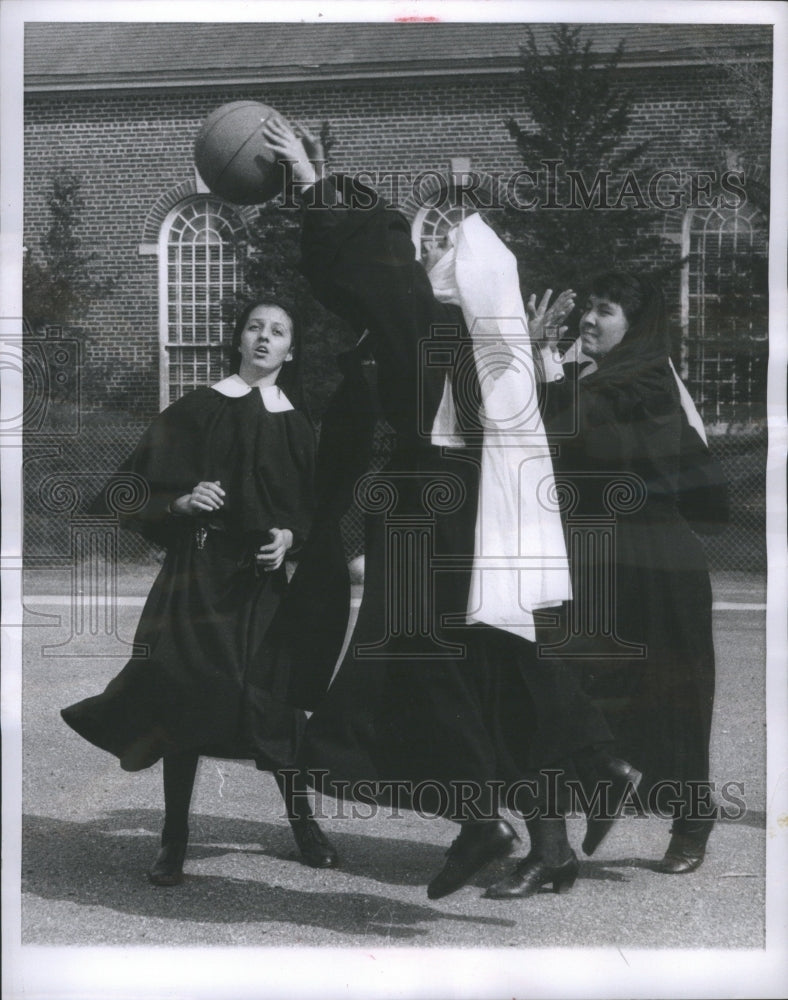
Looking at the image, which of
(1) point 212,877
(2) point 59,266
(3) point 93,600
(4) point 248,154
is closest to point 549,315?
(4) point 248,154

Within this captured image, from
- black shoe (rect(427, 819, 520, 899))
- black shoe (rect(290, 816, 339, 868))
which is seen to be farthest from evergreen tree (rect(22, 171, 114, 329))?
black shoe (rect(427, 819, 520, 899))

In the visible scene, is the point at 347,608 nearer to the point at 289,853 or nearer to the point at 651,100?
the point at 289,853

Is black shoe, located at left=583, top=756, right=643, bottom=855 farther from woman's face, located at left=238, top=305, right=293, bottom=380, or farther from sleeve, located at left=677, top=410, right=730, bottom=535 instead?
woman's face, located at left=238, top=305, right=293, bottom=380

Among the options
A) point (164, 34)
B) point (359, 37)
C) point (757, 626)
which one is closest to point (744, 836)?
point (757, 626)

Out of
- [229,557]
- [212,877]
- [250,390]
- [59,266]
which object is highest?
[59,266]

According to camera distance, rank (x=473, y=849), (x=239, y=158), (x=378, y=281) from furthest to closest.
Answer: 1. (x=473, y=849)
2. (x=378, y=281)
3. (x=239, y=158)

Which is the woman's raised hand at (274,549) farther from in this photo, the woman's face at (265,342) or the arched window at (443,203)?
the arched window at (443,203)

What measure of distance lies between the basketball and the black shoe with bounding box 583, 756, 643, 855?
2113mm

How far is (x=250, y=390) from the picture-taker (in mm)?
4309

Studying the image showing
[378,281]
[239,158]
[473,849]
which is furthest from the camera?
[473,849]

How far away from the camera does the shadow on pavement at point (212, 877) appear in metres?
4.32

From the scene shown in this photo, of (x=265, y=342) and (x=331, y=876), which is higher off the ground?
(x=265, y=342)

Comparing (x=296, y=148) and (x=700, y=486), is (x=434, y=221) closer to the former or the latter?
(x=296, y=148)

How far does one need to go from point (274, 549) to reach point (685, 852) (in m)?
1.65
